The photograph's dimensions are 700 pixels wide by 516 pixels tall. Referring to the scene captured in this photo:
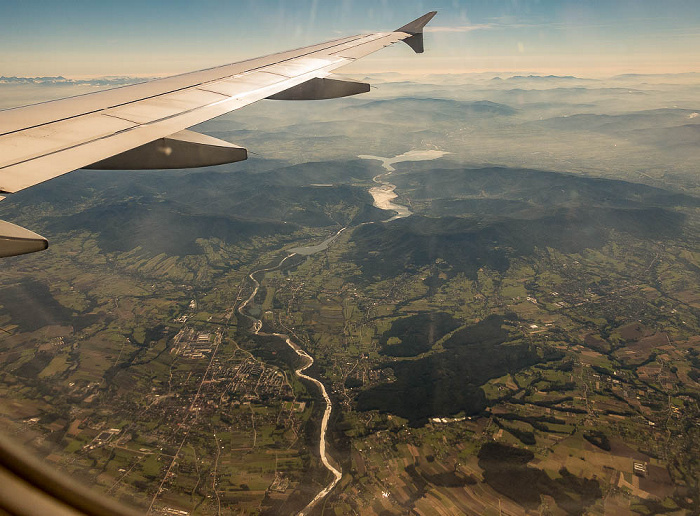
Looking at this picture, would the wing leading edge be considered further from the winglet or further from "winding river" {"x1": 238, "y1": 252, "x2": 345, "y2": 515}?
"winding river" {"x1": 238, "y1": 252, "x2": 345, "y2": 515}

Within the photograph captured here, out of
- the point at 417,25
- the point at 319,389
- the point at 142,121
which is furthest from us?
the point at 319,389

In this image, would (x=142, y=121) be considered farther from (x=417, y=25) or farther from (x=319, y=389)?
(x=319, y=389)

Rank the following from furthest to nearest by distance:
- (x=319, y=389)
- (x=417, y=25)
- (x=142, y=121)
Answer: (x=319, y=389) → (x=417, y=25) → (x=142, y=121)

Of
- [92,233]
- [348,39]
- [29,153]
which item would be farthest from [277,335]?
[92,233]

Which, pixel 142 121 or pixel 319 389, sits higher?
pixel 142 121

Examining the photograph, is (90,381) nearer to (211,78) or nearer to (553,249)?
(211,78)

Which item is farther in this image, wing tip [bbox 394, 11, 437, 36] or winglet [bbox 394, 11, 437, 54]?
winglet [bbox 394, 11, 437, 54]

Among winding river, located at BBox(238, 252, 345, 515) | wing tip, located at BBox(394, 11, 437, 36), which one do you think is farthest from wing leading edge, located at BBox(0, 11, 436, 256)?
winding river, located at BBox(238, 252, 345, 515)

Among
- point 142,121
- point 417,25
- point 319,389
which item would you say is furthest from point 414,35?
point 319,389

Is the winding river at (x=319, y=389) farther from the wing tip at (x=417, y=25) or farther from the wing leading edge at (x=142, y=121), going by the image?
the wing tip at (x=417, y=25)
